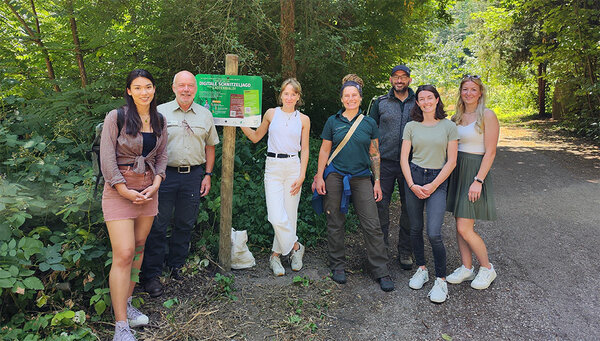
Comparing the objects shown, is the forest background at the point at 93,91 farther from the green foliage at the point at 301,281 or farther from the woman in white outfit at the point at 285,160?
the green foliage at the point at 301,281

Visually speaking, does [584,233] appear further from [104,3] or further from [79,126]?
[104,3]

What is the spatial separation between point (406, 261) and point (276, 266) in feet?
5.17

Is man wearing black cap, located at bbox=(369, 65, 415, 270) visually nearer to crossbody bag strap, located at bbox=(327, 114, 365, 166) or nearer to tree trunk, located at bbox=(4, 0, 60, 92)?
crossbody bag strap, located at bbox=(327, 114, 365, 166)

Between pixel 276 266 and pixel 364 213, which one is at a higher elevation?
pixel 364 213

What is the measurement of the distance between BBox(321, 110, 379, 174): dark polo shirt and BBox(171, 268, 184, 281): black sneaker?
78.3 inches

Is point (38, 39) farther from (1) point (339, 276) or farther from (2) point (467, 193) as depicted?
(2) point (467, 193)

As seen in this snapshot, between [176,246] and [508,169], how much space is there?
347 inches

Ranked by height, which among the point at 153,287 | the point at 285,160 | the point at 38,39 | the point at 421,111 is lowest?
the point at 153,287

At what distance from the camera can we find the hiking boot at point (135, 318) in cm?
333

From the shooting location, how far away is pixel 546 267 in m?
4.77

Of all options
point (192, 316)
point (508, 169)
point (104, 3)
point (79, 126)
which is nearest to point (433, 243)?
point (192, 316)

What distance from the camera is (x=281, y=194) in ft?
14.4

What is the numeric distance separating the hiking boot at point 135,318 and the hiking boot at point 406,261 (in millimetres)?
2919

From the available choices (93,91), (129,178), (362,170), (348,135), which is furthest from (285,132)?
(93,91)
